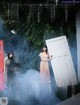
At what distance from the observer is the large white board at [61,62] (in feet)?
30.4

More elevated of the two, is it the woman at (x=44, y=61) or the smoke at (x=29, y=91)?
the woman at (x=44, y=61)

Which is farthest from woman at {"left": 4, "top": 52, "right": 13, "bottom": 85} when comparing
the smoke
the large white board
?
the large white board

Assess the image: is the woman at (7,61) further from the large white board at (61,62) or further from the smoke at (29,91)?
the large white board at (61,62)

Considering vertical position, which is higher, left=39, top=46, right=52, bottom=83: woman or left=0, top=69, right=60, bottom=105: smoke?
left=39, top=46, right=52, bottom=83: woman

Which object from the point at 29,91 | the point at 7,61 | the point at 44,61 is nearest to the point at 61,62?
the point at 44,61

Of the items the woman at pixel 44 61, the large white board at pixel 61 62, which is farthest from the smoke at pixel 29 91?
the large white board at pixel 61 62

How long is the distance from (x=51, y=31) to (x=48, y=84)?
1.40 meters

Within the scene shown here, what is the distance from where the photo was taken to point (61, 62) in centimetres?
935

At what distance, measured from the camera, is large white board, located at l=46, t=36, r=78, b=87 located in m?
9.27

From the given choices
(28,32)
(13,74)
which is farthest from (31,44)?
(13,74)

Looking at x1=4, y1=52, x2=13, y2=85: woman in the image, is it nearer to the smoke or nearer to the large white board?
the smoke

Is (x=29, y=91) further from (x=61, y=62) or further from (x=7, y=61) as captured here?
(x=61, y=62)

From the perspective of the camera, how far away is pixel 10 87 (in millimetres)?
9375

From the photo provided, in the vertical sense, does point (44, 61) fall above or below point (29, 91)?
above
